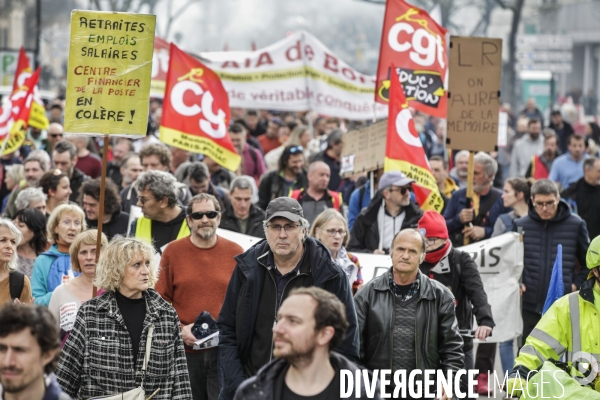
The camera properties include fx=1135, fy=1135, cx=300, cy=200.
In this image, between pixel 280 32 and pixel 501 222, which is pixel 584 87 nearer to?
pixel 501 222

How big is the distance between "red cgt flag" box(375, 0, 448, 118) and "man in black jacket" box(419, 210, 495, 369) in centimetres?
425

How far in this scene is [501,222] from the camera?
1002 centimetres

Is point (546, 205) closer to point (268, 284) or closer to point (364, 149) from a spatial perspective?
point (364, 149)

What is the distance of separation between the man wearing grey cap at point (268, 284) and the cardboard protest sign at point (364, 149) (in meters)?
5.38

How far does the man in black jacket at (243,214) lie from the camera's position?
9859 mm

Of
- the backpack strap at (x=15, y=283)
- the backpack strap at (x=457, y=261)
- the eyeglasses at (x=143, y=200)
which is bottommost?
the backpack strap at (x=15, y=283)

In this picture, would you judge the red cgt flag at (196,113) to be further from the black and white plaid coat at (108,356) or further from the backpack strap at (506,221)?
the black and white plaid coat at (108,356)

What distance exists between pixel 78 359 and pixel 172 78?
6.04 metres

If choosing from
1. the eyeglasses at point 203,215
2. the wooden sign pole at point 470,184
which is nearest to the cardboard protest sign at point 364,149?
the wooden sign pole at point 470,184

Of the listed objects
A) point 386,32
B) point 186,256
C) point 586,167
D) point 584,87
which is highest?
point 584,87

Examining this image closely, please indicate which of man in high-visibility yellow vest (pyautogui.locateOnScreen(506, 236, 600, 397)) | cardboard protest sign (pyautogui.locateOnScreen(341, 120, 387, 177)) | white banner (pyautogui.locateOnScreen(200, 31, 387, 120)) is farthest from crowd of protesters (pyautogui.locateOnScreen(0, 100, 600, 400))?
white banner (pyautogui.locateOnScreen(200, 31, 387, 120))

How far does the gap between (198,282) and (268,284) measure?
4.21ft

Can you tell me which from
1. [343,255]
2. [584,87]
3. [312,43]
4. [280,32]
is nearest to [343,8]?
[280,32]

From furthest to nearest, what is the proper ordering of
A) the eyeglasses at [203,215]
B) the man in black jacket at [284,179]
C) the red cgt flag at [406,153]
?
the man in black jacket at [284,179], the red cgt flag at [406,153], the eyeglasses at [203,215]
